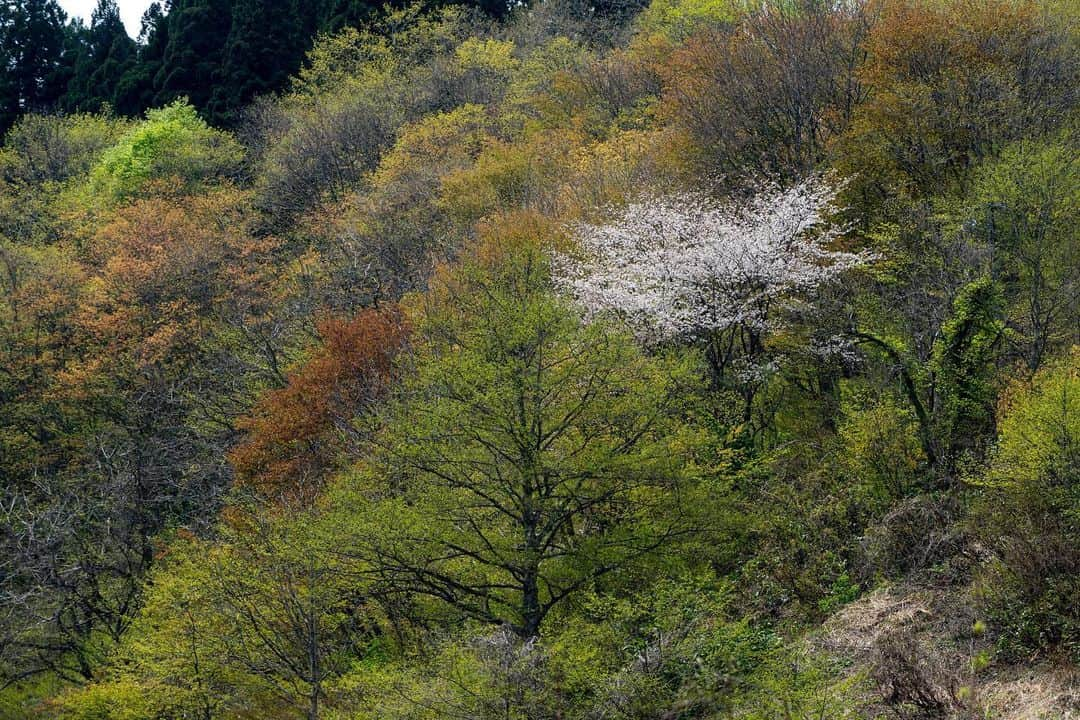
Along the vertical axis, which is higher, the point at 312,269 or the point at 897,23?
the point at 897,23

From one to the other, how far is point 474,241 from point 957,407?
14.0m

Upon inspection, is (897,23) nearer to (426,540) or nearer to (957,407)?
(957,407)

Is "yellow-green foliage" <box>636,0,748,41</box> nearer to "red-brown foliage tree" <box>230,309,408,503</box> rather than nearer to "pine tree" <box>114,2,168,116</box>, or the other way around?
"red-brown foliage tree" <box>230,309,408,503</box>

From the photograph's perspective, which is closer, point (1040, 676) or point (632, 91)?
point (1040, 676)

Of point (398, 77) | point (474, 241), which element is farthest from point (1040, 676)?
point (398, 77)

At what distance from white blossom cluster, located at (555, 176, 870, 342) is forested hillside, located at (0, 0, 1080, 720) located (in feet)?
0.31

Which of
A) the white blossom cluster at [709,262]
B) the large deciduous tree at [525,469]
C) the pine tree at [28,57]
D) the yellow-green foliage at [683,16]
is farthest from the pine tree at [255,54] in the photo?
the large deciduous tree at [525,469]

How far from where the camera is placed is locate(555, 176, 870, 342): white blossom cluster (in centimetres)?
1809

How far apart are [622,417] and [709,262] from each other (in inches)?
198

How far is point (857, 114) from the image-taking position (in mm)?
20922

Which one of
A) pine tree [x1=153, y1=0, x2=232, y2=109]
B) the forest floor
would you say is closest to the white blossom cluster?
the forest floor

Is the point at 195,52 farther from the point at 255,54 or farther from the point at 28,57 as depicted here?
the point at 28,57

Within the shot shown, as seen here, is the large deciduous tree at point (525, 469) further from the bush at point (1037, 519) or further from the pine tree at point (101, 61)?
the pine tree at point (101, 61)

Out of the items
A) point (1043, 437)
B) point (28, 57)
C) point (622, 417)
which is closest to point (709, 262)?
point (622, 417)
